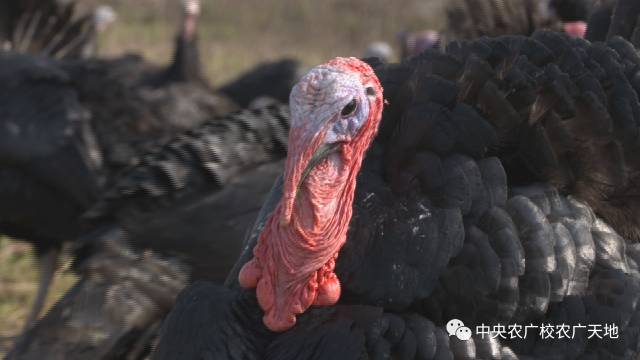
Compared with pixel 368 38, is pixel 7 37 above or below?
above

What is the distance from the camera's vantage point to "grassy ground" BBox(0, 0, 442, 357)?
10085 millimetres

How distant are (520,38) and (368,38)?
8.01 m

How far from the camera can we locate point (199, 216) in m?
3.80

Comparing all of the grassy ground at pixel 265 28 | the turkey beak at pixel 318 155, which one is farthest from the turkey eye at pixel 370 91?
the grassy ground at pixel 265 28

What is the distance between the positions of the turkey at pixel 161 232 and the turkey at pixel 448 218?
38.8 inches

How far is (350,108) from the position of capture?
231 cm

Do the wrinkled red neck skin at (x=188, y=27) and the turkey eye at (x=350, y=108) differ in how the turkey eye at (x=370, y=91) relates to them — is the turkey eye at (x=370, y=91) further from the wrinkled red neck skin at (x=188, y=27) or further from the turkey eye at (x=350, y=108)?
the wrinkled red neck skin at (x=188, y=27)

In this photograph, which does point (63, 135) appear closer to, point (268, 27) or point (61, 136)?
point (61, 136)

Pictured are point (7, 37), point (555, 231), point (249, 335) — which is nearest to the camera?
point (249, 335)

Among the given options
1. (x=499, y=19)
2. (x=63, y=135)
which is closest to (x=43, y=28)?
(x=63, y=135)

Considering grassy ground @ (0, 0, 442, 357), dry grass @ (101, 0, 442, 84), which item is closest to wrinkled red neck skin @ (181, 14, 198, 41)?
grassy ground @ (0, 0, 442, 357)

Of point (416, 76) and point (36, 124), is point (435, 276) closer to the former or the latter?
point (416, 76)

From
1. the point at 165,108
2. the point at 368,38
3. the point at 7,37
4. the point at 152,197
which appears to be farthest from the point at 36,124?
the point at 368,38

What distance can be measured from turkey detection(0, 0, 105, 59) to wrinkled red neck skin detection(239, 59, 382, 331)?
4.27m
